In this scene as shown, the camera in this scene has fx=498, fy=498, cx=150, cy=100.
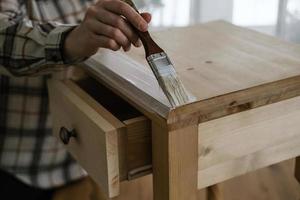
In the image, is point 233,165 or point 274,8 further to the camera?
point 274,8

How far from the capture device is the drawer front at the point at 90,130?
2.08 ft

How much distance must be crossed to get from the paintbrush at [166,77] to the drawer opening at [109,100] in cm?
17

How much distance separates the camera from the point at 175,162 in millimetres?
608

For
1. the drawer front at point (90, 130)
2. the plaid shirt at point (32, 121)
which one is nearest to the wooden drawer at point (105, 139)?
the drawer front at point (90, 130)

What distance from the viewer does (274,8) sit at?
1.49m

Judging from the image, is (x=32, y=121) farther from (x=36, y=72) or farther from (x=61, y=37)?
(x=61, y=37)

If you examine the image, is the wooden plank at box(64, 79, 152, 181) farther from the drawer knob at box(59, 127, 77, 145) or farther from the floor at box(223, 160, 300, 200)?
the floor at box(223, 160, 300, 200)

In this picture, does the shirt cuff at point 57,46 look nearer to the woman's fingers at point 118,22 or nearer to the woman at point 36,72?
the woman at point 36,72

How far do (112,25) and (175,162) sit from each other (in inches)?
7.6

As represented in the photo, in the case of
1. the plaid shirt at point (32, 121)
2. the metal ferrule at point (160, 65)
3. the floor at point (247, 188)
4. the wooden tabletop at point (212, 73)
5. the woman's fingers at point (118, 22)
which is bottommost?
the floor at point (247, 188)

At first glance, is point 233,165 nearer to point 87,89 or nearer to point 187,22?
point 87,89

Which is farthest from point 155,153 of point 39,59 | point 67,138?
point 39,59

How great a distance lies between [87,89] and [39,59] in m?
0.10

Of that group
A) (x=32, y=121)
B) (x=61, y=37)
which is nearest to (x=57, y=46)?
(x=61, y=37)
